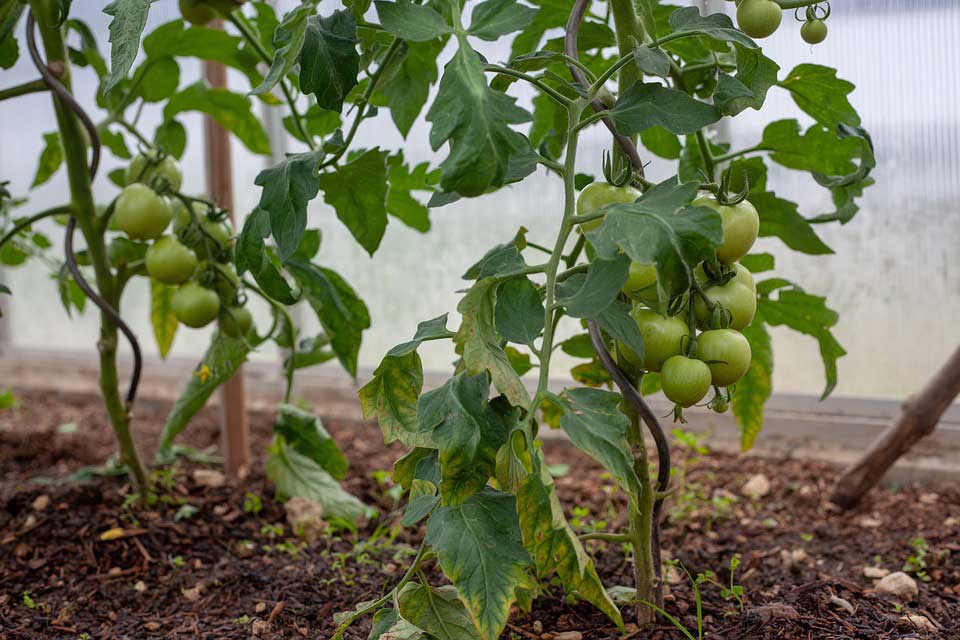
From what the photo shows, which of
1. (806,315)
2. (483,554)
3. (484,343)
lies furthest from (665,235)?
(806,315)

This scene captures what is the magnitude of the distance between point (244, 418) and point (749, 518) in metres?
0.92

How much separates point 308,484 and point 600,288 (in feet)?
2.74

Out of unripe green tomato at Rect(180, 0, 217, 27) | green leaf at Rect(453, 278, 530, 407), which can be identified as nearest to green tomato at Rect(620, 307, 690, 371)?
green leaf at Rect(453, 278, 530, 407)

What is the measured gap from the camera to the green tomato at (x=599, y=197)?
0.71 meters

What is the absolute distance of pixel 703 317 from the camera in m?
0.70

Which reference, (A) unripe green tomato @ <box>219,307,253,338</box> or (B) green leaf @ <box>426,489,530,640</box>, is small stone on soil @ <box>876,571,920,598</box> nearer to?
(B) green leaf @ <box>426,489,530,640</box>

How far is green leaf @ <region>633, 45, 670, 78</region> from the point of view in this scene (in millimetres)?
654

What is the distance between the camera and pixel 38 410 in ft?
7.62

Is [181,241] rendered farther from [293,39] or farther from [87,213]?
[293,39]

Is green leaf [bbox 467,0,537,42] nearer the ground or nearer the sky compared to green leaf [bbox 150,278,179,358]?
nearer the sky

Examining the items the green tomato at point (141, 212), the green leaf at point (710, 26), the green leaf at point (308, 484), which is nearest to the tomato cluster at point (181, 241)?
the green tomato at point (141, 212)

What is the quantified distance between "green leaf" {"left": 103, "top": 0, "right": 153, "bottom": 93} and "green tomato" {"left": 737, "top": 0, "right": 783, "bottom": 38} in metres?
0.51

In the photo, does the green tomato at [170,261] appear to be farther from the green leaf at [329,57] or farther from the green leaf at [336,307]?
the green leaf at [329,57]

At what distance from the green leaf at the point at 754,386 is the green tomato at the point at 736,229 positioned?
372 millimetres
